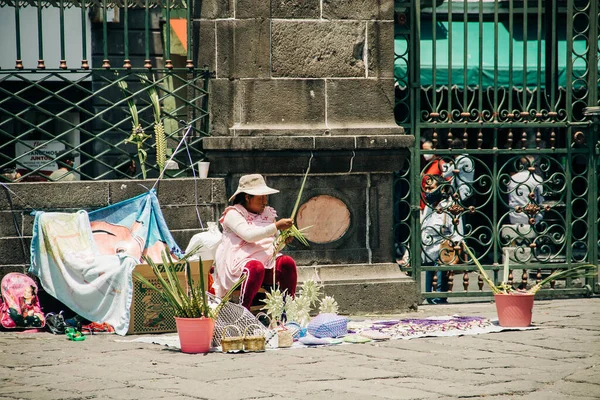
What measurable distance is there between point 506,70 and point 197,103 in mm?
6015

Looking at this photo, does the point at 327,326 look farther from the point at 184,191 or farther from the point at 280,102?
the point at 280,102

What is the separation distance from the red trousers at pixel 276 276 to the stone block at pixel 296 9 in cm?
222

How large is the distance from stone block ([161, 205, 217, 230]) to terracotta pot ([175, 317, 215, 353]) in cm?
175

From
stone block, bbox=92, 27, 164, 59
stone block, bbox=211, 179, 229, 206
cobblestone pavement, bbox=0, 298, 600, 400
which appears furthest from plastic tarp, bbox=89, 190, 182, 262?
→ stone block, bbox=92, 27, 164, 59

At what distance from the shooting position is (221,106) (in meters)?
9.27

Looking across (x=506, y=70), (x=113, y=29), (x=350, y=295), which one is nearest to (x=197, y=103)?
(x=350, y=295)

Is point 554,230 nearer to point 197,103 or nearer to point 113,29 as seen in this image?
point 197,103

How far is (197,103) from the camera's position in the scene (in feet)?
30.9

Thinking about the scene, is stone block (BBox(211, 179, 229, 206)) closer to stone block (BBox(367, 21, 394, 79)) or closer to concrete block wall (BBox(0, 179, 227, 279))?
concrete block wall (BBox(0, 179, 227, 279))

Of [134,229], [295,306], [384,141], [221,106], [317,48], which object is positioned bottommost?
[295,306]

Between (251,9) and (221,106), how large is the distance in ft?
2.91

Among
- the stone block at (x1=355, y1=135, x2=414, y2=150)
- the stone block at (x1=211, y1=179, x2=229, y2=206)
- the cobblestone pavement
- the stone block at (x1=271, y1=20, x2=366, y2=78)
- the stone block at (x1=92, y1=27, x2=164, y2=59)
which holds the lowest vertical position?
the cobblestone pavement

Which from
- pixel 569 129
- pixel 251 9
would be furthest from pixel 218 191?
pixel 569 129

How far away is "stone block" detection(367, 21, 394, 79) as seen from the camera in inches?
370
